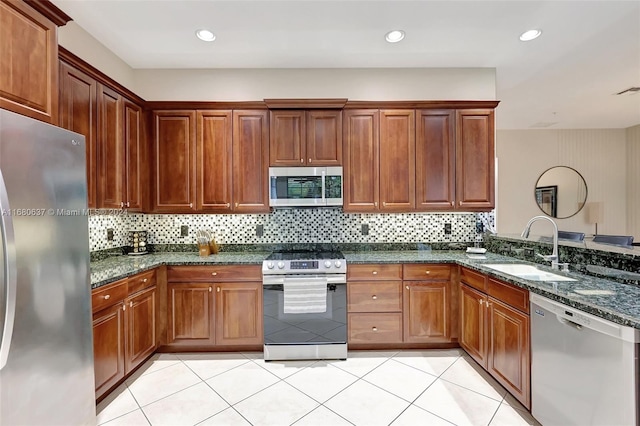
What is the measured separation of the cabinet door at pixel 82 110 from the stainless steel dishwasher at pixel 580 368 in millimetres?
3344

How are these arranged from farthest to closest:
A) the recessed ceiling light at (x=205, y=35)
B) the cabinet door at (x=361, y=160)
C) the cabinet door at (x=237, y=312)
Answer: the cabinet door at (x=361, y=160) < the cabinet door at (x=237, y=312) < the recessed ceiling light at (x=205, y=35)

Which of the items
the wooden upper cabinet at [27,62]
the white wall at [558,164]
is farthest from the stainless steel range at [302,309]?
the white wall at [558,164]

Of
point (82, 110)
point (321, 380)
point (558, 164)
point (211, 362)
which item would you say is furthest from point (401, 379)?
point (558, 164)

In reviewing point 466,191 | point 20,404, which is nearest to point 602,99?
point 466,191

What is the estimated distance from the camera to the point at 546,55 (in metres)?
2.92

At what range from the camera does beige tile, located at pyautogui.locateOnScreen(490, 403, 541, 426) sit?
1.90m

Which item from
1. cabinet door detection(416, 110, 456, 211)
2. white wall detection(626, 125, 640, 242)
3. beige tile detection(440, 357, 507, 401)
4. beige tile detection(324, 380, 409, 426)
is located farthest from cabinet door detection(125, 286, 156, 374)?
white wall detection(626, 125, 640, 242)

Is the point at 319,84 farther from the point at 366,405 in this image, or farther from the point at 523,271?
the point at 366,405

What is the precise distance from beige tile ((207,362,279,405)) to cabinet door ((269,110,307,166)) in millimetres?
2082

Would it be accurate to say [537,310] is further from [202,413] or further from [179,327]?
[179,327]

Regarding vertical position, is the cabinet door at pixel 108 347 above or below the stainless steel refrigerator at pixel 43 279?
Result: below

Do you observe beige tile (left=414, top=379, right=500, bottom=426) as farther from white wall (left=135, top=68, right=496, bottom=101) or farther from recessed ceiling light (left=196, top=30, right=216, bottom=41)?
recessed ceiling light (left=196, top=30, right=216, bottom=41)

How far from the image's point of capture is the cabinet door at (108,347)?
1.99m

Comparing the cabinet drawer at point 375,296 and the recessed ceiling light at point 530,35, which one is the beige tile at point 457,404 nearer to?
the cabinet drawer at point 375,296
